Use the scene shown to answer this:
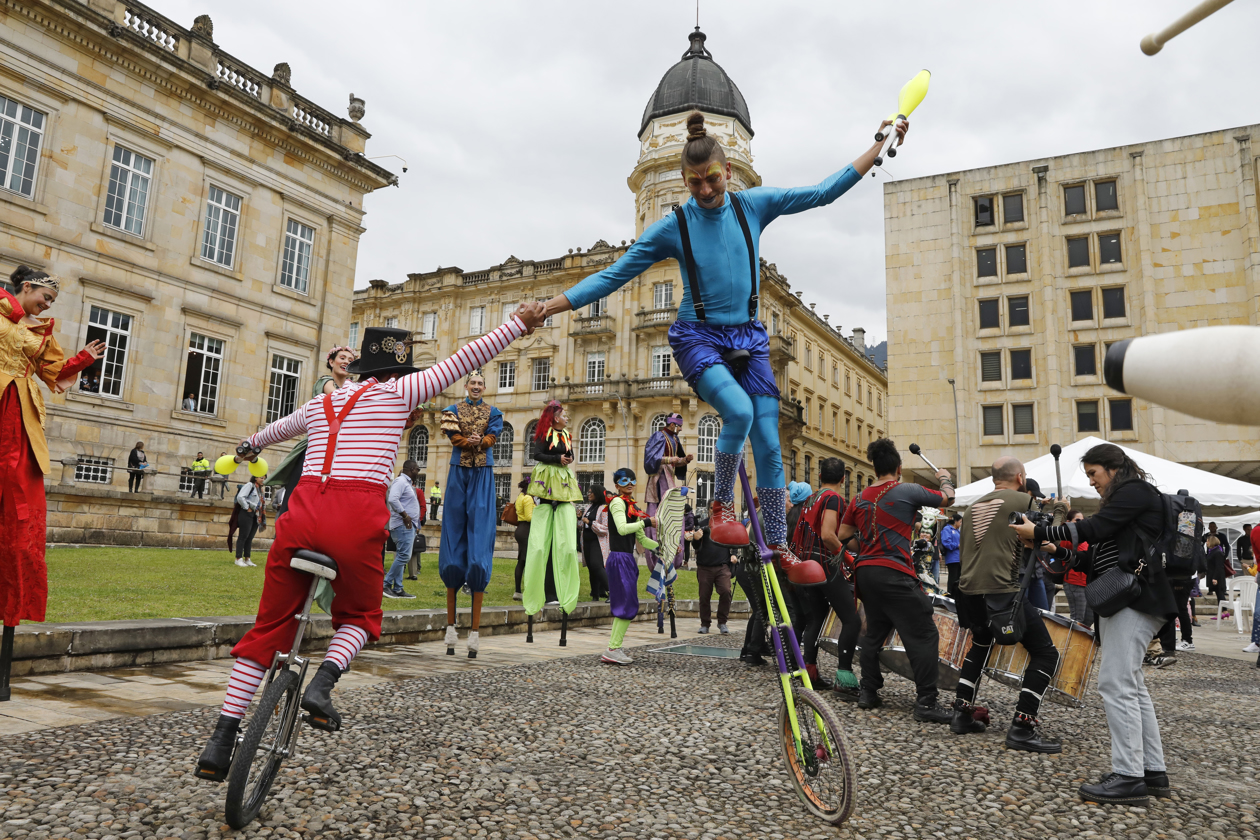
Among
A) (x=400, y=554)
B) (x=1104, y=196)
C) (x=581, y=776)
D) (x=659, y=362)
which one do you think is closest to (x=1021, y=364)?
(x=1104, y=196)

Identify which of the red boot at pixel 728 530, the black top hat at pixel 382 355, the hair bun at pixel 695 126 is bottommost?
the red boot at pixel 728 530

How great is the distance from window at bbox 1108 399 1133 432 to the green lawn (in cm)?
3222

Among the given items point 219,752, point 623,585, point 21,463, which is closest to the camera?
point 219,752

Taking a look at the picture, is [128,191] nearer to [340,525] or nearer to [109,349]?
[109,349]

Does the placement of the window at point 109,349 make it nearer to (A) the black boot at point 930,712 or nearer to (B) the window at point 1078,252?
(A) the black boot at point 930,712

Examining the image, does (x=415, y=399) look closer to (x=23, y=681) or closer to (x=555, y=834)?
(x=555, y=834)

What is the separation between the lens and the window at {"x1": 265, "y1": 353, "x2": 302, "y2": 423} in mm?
27062

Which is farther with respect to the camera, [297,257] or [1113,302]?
[1113,302]

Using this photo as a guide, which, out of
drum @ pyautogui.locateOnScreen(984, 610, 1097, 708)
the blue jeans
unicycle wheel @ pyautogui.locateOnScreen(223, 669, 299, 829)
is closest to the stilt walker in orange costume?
unicycle wheel @ pyautogui.locateOnScreen(223, 669, 299, 829)

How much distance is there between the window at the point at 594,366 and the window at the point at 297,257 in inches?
958

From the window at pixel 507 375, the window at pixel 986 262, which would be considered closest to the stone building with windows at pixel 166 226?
the window at pixel 507 375

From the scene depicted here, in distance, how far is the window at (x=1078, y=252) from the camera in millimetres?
40375

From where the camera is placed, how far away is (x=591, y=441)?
49.6 metres

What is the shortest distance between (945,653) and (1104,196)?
4267 centimetres
